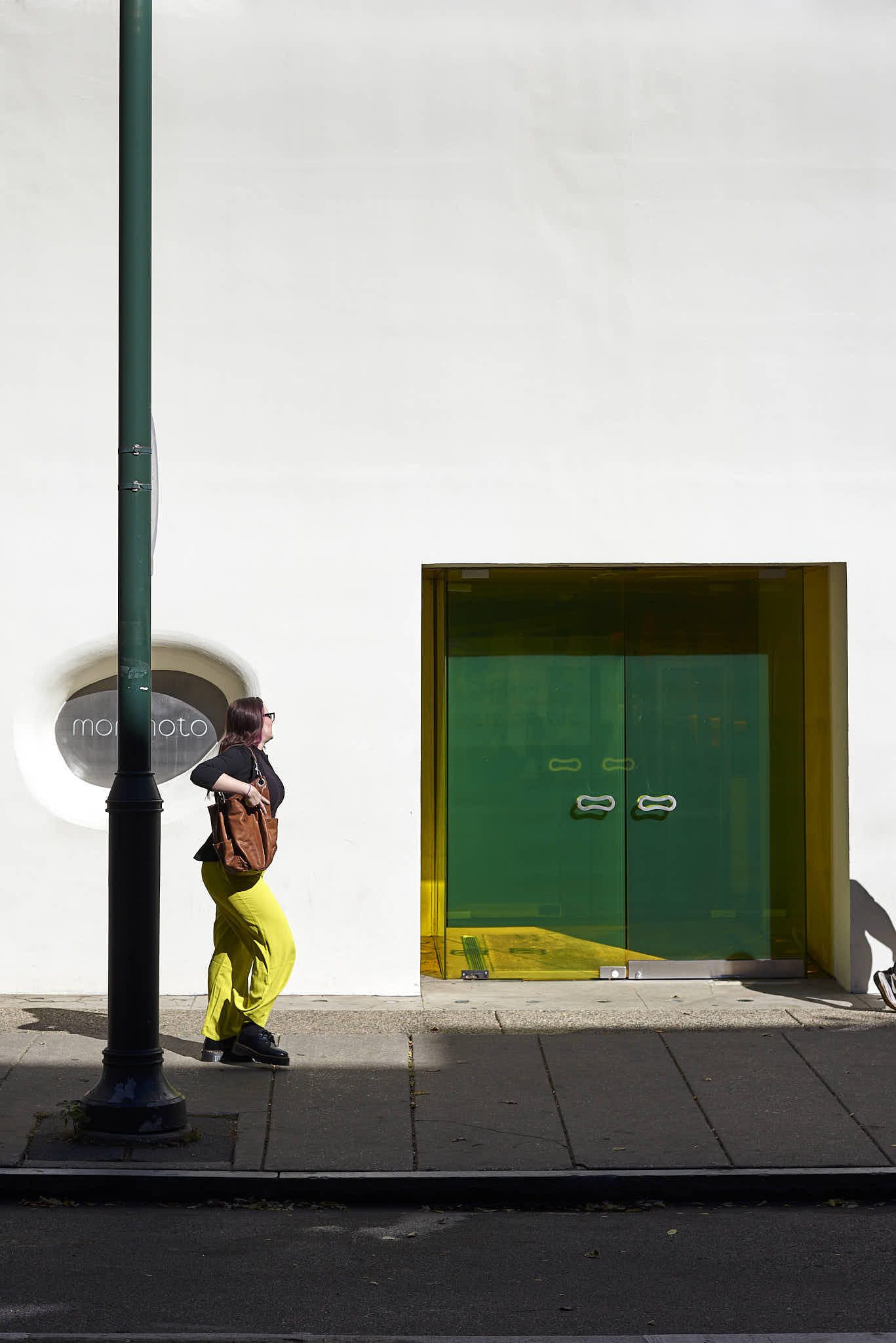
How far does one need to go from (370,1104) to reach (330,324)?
16.1ft

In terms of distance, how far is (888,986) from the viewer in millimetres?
8641

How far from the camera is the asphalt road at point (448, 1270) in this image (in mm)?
4609

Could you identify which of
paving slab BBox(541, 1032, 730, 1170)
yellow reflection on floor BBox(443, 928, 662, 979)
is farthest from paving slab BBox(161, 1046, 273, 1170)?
yellow reflection on floor BBox(443, 928, 662, 979)

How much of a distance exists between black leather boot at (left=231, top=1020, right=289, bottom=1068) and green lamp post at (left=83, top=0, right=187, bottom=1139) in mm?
1052

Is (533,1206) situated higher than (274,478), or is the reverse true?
(274,478)

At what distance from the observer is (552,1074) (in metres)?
7.28

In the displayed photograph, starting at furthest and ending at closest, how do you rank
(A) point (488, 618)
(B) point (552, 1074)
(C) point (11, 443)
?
(A) point (488, 618) < (C) point (11, 443) < (B) point (552, 1074)

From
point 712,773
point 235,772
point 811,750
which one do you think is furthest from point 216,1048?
point 811,750

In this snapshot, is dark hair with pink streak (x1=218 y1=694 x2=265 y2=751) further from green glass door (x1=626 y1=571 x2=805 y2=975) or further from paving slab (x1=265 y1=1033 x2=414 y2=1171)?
green glass door (x1=626 y1=571 x2=805 y2=975)

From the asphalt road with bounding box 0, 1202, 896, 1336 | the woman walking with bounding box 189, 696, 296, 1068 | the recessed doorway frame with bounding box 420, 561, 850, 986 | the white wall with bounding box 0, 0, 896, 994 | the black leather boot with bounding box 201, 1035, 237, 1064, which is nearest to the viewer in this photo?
the asphalt road with bounding box 0, 1202, 896, 1336

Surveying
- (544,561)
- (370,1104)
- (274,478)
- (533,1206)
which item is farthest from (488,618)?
(533,1206)

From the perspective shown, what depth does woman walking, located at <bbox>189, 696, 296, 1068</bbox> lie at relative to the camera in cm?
728

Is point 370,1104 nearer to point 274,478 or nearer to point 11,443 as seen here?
point 274,478

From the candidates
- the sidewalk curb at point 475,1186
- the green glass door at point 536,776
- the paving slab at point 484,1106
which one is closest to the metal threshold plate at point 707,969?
the green glass door at point 536,776
